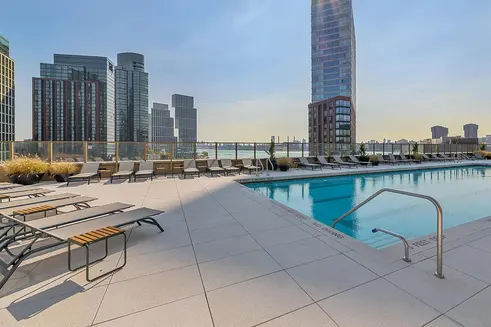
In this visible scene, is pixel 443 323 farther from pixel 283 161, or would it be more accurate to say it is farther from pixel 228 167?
pixel 283 161

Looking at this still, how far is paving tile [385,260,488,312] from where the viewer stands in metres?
1.98

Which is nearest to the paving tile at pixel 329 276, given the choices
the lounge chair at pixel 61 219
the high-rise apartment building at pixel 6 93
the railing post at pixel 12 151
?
the lounge chair at pixel 61 219

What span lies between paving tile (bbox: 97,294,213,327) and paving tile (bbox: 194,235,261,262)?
806 millimetres

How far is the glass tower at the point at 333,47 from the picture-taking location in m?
62.9

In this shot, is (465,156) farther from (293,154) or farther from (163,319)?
(163,319)

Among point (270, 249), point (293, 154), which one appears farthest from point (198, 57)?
point (270, 249)

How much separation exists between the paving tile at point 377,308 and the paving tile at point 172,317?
3.14 feet

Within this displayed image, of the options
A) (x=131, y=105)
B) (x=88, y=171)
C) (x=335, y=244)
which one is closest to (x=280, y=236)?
(x=335, y=244)

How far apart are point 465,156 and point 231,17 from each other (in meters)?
23.9

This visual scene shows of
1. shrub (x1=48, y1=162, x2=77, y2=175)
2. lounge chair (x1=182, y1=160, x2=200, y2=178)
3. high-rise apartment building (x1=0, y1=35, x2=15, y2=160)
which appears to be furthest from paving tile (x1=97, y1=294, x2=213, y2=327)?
high-rise apartment building (x1=0, y1=35, x2=15, y2=160)

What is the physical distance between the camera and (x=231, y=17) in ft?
35.3

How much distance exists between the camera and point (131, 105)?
70562 millimetres

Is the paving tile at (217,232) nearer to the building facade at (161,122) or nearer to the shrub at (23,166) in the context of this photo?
the shrub at (23,166)

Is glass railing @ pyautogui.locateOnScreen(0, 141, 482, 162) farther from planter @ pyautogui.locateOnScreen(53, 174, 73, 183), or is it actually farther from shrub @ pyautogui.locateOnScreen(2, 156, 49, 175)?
planter @ pyautogui.locateOnScreen(53, 174, 73, 183)
